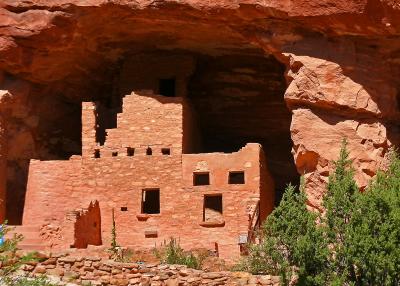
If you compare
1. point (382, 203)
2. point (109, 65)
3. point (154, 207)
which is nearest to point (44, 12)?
point (109, 65)

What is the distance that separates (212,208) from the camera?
18.1m

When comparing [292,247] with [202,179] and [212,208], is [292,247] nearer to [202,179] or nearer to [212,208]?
[212,208]

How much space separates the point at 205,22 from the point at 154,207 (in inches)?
185

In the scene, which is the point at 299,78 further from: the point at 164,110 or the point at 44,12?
the point at 44,12

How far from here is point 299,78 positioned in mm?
15938

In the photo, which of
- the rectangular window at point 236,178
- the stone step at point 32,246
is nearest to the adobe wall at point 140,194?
the stone step at point 32,246

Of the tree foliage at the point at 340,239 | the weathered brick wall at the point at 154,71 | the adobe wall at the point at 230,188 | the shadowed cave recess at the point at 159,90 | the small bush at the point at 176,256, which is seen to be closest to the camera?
the tree foliage at the point at 340,239

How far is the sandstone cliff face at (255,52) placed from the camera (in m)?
15.5

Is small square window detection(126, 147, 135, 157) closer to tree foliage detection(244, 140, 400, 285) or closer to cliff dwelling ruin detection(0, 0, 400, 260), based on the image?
cliff dwelling ruin detection(0, 0, 400, 260)

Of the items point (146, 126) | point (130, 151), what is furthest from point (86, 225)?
point (146, 126)

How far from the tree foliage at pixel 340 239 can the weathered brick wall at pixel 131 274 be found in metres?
0.50

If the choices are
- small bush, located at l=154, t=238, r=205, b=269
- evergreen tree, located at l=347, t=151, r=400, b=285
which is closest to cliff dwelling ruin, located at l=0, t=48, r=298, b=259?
small bush, located at l=154, t=238, r=205, b=269

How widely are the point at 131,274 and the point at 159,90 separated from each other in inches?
285

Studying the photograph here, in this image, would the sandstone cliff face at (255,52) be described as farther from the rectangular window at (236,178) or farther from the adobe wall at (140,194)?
the rectangular window at (236,178)
